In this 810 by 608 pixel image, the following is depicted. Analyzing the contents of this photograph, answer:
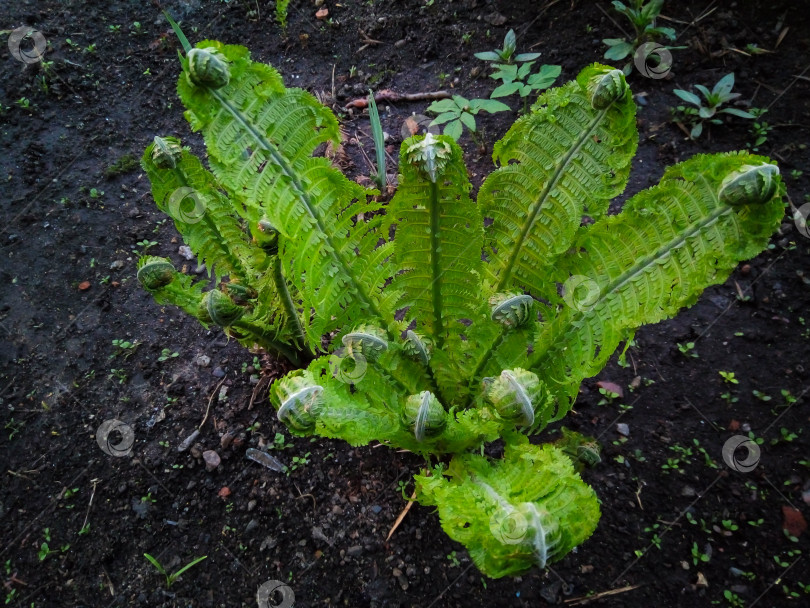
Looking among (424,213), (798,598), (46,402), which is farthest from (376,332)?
(46,402)

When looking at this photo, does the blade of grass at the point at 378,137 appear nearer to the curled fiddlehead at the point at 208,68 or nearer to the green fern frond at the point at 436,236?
the green fern frond at the point at 436,236

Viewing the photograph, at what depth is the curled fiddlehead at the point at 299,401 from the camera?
1.22 metres

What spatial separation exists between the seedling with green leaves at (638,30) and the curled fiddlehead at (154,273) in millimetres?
2184

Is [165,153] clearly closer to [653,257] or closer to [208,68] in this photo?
[208,68]

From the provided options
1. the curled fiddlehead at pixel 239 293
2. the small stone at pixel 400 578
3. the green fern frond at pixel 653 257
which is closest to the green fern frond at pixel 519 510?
the green fern frond at pixel 653 257

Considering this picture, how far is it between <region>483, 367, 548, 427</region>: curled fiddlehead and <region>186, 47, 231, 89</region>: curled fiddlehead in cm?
103

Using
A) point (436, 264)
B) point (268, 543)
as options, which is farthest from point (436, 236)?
point (268, 543)

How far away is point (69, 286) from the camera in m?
2.47

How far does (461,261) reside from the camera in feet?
5.43

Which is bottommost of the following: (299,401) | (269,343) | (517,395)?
(269,343)

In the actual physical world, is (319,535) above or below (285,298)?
below

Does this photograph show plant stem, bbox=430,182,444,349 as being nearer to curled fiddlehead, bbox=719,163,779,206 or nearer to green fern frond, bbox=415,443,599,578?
green fern frond, bbox=415,443,599,578

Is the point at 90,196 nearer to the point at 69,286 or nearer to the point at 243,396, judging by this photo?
the point at 69,286

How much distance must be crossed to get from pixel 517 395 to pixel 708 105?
208 centimetres
